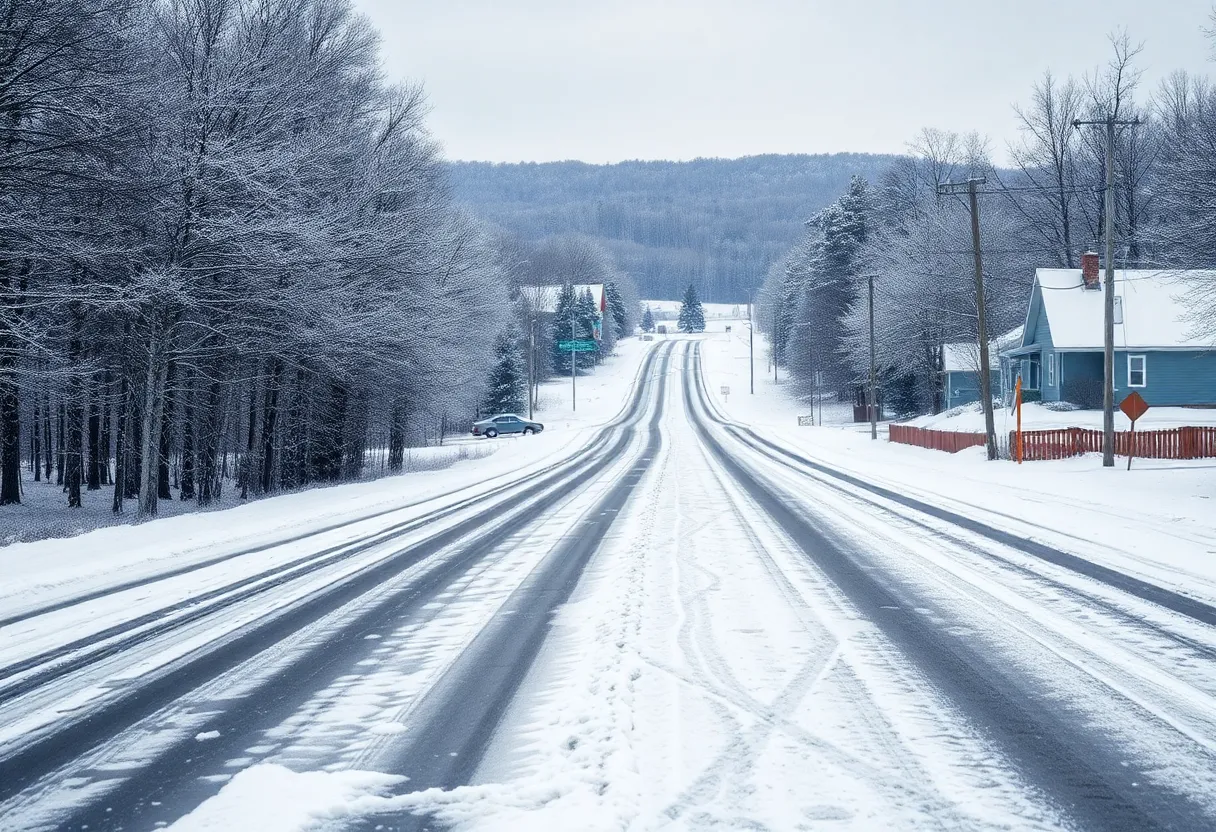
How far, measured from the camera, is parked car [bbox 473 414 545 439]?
59.8 m

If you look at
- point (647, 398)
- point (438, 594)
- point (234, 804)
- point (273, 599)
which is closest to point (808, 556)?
point (438, 594)

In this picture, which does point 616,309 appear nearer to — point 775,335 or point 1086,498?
point 775,335

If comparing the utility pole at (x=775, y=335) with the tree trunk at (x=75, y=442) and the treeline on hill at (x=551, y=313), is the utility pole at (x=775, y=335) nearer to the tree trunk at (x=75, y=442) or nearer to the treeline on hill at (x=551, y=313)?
the treeline on hill at (x=551, y=313)

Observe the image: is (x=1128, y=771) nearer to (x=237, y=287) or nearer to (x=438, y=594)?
(x=438, y=594)

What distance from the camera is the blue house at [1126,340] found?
135 ft

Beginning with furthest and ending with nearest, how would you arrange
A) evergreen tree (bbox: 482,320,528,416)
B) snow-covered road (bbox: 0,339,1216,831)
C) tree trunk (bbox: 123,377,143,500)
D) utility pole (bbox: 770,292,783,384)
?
utility pole (bbox: 770,292,783,384), evergreen tree (bbox: 482,320,528,416), tree trunk (bbox: 123,377,143,500), snow-covered road (bbox: 0,339,1216,831)

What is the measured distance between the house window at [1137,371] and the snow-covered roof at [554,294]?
2189 inches

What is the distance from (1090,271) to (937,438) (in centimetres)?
1364

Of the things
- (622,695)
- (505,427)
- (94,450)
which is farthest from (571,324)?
(622,695)

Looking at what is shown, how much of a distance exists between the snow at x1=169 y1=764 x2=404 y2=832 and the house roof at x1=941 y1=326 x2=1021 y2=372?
4958cm

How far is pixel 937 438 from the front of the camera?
1404 inches

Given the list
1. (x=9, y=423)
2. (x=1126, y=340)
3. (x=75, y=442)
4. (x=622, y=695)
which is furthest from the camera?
(x=1126, y=340)

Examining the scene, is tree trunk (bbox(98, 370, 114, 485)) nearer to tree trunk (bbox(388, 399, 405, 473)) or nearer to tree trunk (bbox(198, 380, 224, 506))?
tree trunk (bbox(198, 380, 224, 506))

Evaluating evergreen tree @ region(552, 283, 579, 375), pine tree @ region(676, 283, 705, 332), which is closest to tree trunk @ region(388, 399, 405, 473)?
evergreen tree @ region(552, 283, 579, 375)
